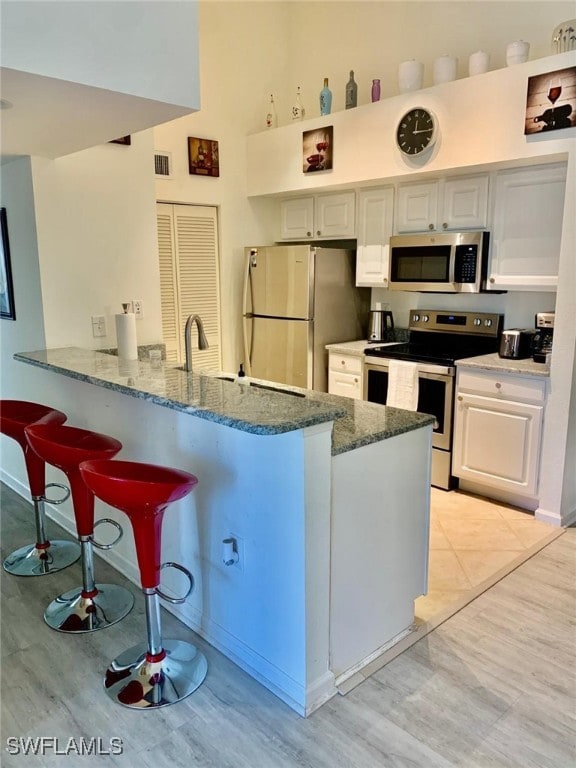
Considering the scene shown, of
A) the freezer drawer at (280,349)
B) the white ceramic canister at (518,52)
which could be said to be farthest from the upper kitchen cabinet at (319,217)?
the white ceramic canister at (518,52)

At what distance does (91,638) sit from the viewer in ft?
7.28

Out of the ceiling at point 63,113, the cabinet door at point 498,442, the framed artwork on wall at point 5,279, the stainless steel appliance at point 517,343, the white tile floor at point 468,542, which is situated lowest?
the white tile floor at point 468,542

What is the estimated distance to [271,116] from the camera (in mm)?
4801

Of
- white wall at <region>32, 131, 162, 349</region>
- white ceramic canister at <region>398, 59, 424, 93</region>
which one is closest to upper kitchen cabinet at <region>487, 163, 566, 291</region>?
white ceramic canister at <region>398, 59, 424, 93</region>

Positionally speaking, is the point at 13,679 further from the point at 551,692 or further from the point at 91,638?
the point at 551,692

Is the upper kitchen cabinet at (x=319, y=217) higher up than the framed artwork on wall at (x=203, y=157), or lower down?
lower down

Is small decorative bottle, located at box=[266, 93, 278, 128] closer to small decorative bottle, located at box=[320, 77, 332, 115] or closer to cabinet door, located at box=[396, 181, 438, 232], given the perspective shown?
small decorative bottle, located at box=[320, 77, 332, 115]

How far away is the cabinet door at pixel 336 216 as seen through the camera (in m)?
4.31

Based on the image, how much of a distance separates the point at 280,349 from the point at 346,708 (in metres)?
3.01

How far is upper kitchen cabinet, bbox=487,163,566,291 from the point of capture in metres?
3.19

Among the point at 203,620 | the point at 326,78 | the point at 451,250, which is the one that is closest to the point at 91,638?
the point at 203,620

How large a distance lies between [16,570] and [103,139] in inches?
83.0

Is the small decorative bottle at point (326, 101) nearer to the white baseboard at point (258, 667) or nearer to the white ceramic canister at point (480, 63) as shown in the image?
the white ceramic canister at point (480, 63)

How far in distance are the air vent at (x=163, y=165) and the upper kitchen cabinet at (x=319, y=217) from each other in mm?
1084
